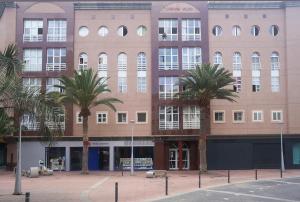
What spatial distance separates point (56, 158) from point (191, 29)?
794 inches

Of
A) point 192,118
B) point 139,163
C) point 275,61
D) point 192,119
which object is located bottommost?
point 139,163

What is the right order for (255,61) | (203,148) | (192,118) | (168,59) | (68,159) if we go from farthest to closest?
(255,61) < (168,59) < (68,159) < (192,118) < (203,148)

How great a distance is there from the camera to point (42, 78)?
52.8m

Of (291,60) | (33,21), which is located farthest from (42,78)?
(291,60)

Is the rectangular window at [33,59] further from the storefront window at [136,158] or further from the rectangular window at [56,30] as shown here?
the storefront window at [136,158]

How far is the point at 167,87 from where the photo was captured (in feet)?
174

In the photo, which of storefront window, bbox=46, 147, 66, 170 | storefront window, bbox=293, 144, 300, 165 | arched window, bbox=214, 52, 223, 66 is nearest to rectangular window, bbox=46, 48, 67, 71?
storefront window, bbox=46, 147, 66, 170

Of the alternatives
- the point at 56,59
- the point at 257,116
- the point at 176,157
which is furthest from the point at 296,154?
the point at 56,59

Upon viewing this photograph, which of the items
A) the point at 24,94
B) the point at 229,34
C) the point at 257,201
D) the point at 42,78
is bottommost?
the point at 257,201

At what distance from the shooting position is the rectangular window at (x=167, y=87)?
2082 inches

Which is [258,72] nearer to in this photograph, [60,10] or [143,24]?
[143,24]

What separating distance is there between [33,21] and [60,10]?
316 centimetres

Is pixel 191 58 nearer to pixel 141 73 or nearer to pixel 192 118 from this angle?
pixel 141 73

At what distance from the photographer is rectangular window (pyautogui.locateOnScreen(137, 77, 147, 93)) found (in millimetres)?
53344
